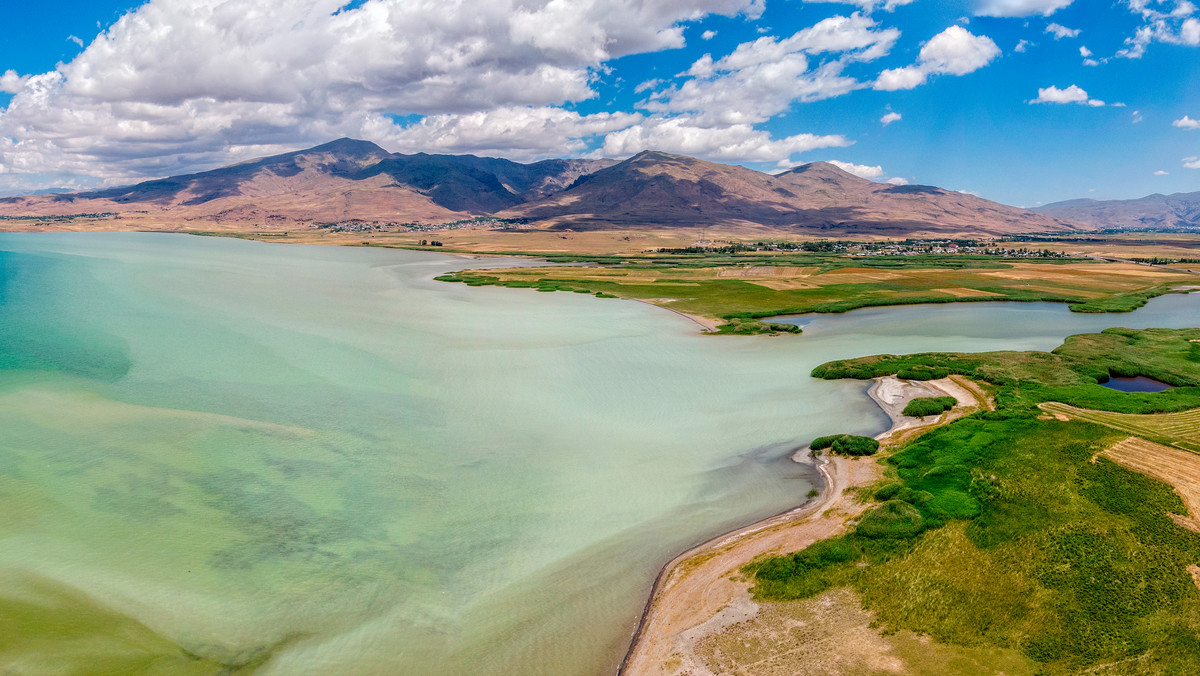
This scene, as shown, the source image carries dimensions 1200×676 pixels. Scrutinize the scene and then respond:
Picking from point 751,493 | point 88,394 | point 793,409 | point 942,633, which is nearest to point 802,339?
point 793,409

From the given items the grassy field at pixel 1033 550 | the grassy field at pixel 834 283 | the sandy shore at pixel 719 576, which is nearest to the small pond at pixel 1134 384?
the grassy field at pixel 1033 550

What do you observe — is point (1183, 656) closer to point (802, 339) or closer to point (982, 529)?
point (982, 529)

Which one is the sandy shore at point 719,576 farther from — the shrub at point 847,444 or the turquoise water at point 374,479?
the turquoise water at point 374,479

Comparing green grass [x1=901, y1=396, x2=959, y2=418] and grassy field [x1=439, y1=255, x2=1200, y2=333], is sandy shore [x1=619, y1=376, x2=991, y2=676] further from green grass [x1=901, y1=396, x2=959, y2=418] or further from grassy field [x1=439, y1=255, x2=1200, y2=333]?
grassy field [x1=439, y1=255, x2=1200, y2=333]

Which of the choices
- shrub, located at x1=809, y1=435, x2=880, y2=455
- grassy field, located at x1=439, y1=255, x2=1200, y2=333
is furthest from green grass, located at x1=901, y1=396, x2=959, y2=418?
grassy field, located at x1=439, y1=255, x2=1200, y2=333

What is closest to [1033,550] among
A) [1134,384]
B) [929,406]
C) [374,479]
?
[929,406]

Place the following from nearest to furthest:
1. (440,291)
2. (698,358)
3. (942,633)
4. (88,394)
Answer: (942,633)
(88,394)
(698,358)
(440,291)
